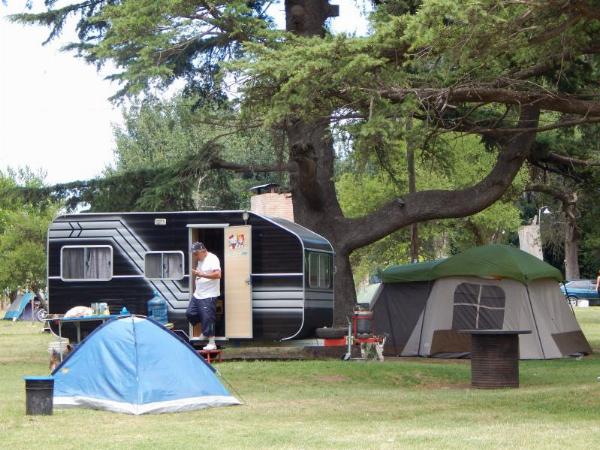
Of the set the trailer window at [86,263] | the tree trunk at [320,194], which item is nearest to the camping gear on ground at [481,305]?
the tree trunk at [320,194]

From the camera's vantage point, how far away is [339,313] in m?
21.9

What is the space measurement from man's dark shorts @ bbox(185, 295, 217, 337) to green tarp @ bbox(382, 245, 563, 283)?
16.8ft

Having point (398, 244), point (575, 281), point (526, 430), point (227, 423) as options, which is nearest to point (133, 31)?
point (227, 423)

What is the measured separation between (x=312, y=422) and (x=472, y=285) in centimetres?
1022

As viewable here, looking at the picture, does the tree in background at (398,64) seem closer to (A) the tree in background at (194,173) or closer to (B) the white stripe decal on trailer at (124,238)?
(A) the tree in background at (194,173)

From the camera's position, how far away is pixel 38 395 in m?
11.0

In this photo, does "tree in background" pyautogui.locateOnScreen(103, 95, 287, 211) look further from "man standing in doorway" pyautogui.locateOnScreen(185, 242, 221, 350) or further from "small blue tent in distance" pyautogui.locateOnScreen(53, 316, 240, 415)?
"small blue tent in distance" pyautogui.locateOnScreen(53, 316, 240, 415)

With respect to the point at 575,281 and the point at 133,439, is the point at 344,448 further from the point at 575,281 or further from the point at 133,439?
the point at 575,281

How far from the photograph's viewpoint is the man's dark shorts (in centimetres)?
1716

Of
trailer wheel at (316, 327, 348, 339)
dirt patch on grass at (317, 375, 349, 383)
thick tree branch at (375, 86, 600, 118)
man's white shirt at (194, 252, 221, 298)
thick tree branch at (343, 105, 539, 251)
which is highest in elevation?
thick tree branch at (375, 86, 600, 118)

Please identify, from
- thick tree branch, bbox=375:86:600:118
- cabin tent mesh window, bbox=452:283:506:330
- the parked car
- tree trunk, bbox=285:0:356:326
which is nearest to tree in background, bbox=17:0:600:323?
thick tree branch, bbox=375:86:600:118

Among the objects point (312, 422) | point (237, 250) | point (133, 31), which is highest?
point (133, 31)

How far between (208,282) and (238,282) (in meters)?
1.08

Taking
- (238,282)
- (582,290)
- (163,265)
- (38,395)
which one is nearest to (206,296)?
(238,282)
